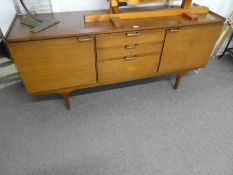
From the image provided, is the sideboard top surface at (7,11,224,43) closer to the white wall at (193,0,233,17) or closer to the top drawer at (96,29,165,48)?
the top drawer at (96,29,165,48)

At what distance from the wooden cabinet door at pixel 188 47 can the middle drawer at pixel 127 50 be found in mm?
85

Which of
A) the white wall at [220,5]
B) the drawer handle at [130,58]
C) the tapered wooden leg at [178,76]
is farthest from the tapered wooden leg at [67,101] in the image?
the white wall at [220,5]

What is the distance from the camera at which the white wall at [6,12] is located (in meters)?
1.54

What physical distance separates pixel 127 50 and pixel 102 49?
20 cm

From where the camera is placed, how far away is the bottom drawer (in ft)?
4.81

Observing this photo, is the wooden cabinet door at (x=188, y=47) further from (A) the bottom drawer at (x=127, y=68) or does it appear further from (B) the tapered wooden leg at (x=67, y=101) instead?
(B) the tapered wooden leg at (x=67, y=101)

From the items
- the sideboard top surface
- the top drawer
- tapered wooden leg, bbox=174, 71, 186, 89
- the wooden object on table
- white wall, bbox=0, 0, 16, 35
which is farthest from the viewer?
tapered wooden leg, bbox=174, 71, 186, 89

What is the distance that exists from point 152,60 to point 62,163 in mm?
1023

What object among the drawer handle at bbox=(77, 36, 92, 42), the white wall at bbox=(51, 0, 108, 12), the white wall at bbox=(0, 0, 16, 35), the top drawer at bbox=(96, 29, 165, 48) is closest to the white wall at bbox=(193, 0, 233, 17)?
the top drawer at bbox=(96, 29, 165, 48)

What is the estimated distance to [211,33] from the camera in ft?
5.03

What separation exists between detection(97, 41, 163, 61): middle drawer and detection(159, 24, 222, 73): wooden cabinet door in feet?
0.28

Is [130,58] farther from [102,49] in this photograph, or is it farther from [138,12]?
[138,12]

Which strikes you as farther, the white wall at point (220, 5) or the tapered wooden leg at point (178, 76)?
the white wall at point (220, 5)

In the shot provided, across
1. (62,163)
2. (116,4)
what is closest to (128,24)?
(116,4)
